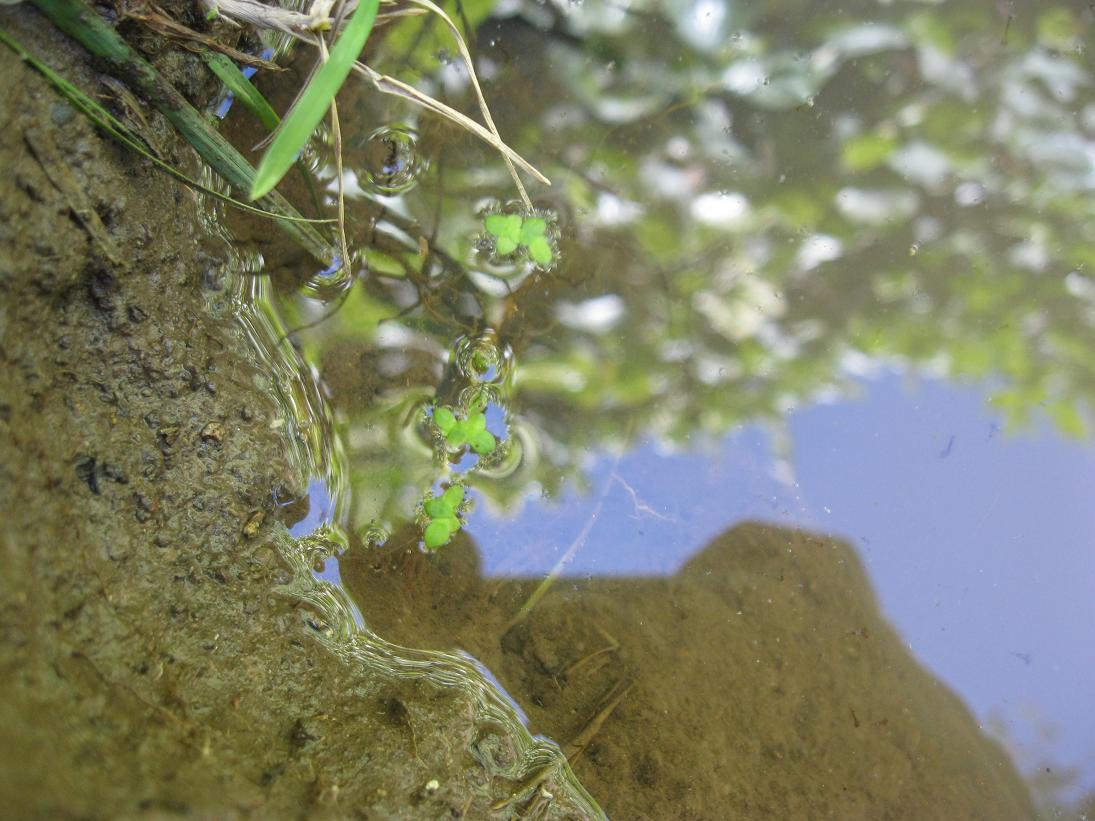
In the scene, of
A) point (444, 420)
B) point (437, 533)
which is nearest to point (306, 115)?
point (444, 420)

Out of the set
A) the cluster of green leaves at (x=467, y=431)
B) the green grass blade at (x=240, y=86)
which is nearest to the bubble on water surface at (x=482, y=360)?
the cluster of green leaves at (x=467, y=431)

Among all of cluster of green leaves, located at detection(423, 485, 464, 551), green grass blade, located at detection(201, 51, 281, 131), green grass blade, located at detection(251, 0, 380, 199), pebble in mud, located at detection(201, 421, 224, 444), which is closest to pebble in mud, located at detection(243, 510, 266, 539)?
pebble in mud, located at detection(201, 421, 224, 444)

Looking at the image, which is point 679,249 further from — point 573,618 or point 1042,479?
point 1042,479

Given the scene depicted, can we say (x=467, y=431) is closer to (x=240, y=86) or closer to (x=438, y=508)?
(x=438, y=508)

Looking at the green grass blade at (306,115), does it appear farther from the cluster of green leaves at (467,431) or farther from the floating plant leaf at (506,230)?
the cluster of green leaves at (467,431)

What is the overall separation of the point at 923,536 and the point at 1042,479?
502 millimetres

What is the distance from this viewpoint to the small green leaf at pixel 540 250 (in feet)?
7.97

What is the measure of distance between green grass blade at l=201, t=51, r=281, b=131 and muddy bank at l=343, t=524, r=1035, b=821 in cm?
134

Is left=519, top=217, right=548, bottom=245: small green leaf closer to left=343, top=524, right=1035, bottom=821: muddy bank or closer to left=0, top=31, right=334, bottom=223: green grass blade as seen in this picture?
left=0, top=31, right=334, bottom=223: green grass blade

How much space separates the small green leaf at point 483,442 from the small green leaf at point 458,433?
0.03 m

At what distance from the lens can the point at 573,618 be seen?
2.43 m

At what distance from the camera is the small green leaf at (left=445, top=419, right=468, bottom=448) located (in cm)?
232

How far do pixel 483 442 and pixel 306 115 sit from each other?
1.11 metres

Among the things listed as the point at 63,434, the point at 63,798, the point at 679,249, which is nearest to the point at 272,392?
the point at 63,434
